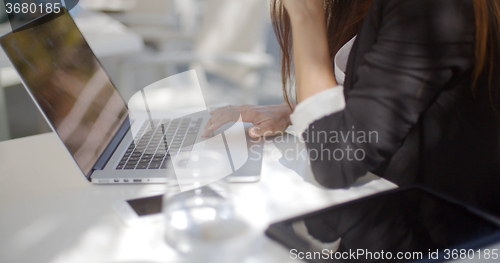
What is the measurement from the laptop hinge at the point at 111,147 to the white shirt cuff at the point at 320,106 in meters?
0.36

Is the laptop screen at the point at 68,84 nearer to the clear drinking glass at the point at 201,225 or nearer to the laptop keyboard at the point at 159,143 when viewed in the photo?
the laptop keyboard at the point at 159,143

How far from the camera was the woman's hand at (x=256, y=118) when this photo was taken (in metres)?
0.79

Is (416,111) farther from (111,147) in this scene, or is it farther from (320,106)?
(111,147)

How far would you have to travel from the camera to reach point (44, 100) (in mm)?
565

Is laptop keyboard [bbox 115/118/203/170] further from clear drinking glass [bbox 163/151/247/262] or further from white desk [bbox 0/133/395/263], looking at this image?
clear drinking glass [bbox 163/151/247/262]

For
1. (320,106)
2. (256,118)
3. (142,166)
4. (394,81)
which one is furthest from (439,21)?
(142,166)

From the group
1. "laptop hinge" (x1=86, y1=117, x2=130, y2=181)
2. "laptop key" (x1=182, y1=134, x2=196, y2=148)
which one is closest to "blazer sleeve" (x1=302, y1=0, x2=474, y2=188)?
"laptop key" (x1=182, y1=134, x2=196, y2=148)

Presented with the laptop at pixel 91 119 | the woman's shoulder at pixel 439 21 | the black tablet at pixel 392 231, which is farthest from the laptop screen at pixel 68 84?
the woman's shoulder at pixel 439 21

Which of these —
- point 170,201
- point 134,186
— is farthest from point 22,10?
point 170,201

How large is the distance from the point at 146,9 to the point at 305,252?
114 inches

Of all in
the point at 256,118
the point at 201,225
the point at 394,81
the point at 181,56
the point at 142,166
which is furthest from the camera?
the point at 181,56

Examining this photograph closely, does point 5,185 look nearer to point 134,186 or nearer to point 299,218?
point 134,186

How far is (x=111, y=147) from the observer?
0.72 metres

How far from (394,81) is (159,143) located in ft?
1.51
